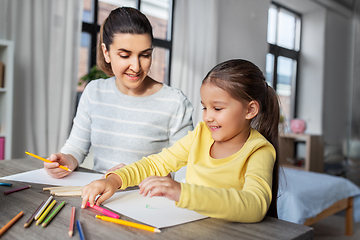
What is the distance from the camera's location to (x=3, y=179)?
84 centimetres

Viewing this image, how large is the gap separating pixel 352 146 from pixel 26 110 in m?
2.64

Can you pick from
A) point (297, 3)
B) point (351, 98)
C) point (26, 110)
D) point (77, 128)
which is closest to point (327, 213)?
point (351, 98)

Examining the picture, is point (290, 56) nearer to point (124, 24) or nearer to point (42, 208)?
point (124, 24)

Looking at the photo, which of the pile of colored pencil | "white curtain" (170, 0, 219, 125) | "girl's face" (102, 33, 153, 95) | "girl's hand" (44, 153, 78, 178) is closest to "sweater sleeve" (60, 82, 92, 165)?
"girl's hand" (44, 153, 78, 178)

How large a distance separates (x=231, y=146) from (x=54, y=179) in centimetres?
49

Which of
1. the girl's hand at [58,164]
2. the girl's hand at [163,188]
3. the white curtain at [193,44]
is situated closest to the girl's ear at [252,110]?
the girl's hand at [163,188]

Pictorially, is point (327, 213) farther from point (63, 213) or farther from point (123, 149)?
point (63, 213)

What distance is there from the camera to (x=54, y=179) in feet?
2.83

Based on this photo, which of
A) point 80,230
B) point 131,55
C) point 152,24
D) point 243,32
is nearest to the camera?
point 80,230

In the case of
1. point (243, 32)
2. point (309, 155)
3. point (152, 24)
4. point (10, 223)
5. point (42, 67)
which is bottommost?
point (309, 155)

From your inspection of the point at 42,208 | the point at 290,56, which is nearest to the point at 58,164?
the point at 42,208

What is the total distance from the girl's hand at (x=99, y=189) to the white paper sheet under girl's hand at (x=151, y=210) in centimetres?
2

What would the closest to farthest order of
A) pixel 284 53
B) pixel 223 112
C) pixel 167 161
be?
1. pixel 223 112
2. pixel 167 161
3. pixel 284 53

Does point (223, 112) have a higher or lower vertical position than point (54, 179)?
higher
